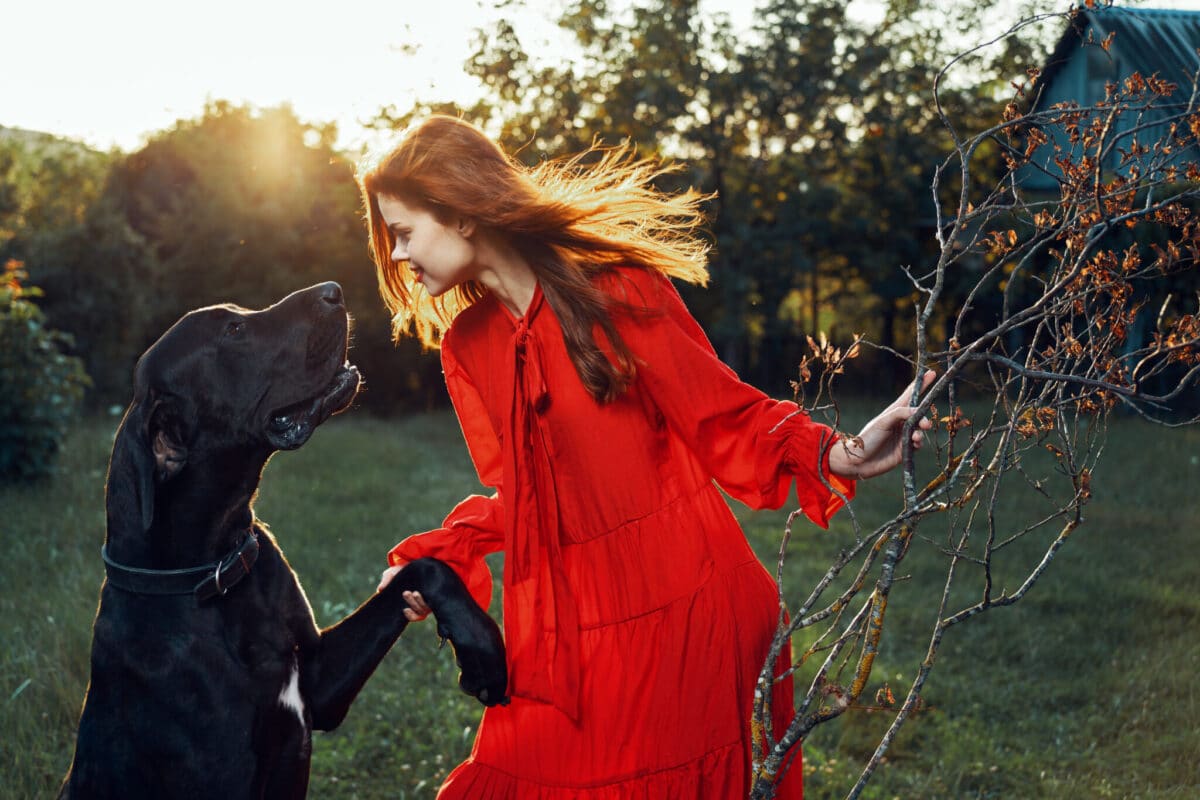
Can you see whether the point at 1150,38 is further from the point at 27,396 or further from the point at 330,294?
the point at 27,396

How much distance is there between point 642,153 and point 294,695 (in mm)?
12399

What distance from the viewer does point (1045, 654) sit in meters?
5.51

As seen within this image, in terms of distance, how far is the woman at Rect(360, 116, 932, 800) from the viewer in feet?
Answer: 8.00

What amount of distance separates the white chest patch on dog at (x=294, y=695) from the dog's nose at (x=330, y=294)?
839 millimetres

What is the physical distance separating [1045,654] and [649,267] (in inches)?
151

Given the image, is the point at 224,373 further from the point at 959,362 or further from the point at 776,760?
the point at 959,362

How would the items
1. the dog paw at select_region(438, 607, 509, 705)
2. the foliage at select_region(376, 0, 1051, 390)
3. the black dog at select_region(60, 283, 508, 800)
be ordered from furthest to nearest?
the foliage at select_region(376, 0, 1051, 390) < the dog paw at select_region(438, 607, 509, 705) < the black dog at select_region(60, 283, 508, 800)

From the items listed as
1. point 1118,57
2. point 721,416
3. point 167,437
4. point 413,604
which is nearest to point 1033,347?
point 721,416

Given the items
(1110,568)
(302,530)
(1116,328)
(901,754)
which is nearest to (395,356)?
(302,530)

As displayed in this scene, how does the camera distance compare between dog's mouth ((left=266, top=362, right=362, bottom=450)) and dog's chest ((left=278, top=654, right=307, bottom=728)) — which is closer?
dog's chest ((left=278, top=654, right=307, bottom=728))

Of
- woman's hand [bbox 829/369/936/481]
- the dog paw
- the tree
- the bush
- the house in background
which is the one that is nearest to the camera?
the tree

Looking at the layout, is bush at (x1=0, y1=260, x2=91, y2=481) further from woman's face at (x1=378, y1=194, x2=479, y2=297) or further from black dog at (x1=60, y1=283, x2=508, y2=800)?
woman's face at (x1=378, y1=194, x2=479, y2=297)

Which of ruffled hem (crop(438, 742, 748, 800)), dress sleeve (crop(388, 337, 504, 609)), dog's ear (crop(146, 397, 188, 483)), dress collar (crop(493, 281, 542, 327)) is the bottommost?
ruffled hem (crop(438, 742, 748, 800))

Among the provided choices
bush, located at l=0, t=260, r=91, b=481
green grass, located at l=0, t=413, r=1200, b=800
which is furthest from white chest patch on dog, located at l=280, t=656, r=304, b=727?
bush, located at l=0, t=260, r=91, b=481
